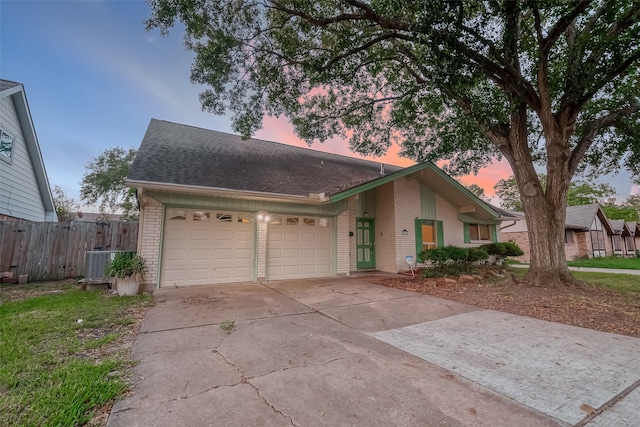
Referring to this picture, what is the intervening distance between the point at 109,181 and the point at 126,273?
1810 cm

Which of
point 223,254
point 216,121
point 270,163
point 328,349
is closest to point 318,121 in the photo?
point 270,163

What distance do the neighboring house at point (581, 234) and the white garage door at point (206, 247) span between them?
19.6 m

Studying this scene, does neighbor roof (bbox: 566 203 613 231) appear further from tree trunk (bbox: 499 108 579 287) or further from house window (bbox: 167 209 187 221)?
house window (bbox: 167 209 187 221)

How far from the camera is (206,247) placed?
768 cm

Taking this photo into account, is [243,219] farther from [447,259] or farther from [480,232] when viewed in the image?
[480,232]

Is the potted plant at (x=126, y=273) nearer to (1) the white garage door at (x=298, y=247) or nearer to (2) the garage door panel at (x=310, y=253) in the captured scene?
(1) the white garage door at (x=298, y=247)

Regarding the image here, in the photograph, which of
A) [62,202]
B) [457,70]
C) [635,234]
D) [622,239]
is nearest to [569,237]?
[622,239]

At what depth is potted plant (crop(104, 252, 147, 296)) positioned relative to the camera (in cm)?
636

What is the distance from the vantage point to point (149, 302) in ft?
18.6

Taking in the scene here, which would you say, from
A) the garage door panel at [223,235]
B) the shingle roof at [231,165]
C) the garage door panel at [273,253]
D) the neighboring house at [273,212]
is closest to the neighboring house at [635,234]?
the neighboring house at [273,212]

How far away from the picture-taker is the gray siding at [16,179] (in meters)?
9.19

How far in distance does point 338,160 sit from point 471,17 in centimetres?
806

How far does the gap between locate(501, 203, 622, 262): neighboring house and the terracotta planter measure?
22309 mm

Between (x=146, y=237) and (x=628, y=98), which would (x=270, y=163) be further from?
(x=628, y=98)
